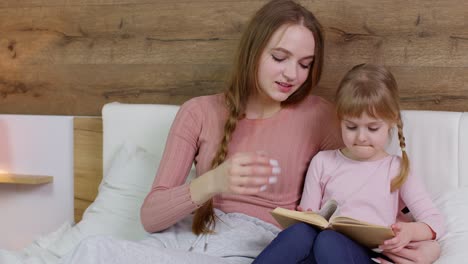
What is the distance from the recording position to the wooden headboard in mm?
2295

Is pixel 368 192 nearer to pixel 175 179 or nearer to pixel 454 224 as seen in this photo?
pixel 454 224

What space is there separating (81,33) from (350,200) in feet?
4.22

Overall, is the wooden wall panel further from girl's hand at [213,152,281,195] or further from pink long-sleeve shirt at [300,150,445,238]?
girl's hand at [213,152,281,195]

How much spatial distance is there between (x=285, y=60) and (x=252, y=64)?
0.09 metres

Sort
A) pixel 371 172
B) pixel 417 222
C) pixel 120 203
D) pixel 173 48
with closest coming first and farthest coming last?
pixel 417 222, pixel 371 172, pixel 120 203, pixel 173 48

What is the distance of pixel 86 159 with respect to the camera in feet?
7.58

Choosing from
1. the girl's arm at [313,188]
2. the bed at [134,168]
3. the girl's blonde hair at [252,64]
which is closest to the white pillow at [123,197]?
the bed at [134,168]

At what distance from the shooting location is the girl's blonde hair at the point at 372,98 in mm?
1486

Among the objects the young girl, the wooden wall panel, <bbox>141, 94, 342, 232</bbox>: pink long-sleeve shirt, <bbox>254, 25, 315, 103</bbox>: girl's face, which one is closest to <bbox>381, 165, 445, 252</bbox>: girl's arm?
the young girl

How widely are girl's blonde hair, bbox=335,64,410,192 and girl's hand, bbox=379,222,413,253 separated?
0.15 meters

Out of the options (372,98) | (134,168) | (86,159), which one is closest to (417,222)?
(372,98)

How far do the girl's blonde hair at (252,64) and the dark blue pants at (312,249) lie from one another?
28 cm

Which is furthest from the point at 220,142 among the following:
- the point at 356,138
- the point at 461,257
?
the point at 461,257

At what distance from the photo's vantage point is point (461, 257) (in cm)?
138
